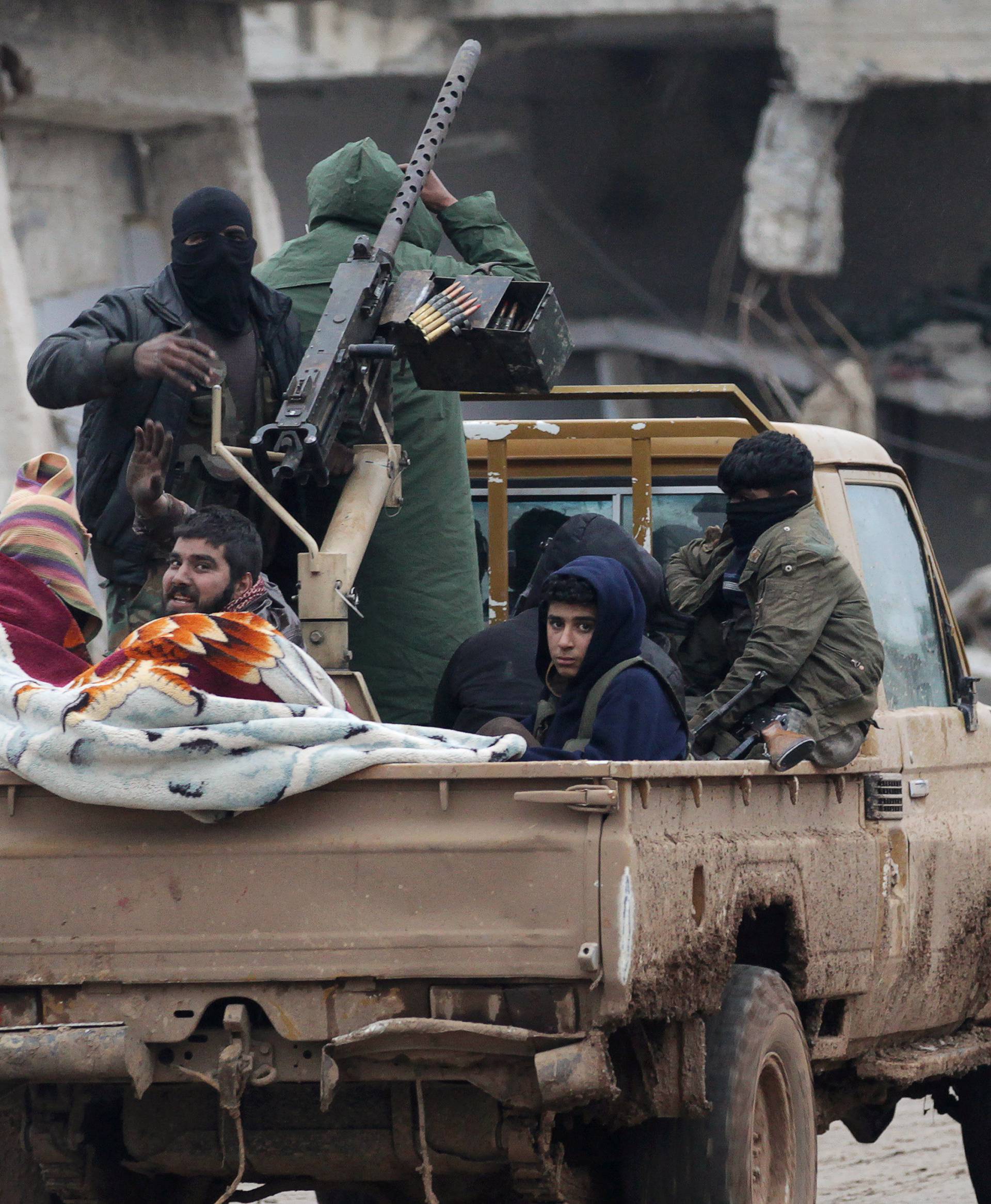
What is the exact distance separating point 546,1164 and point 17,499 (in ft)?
7.23

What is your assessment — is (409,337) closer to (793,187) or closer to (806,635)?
(806,635)

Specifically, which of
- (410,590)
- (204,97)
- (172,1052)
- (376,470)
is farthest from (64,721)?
(204,97)

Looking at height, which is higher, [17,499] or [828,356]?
[828,356]

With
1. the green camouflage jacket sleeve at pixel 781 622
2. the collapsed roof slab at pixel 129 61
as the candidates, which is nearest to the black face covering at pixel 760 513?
the green camouflage jacket sleeve at pixel 781 622

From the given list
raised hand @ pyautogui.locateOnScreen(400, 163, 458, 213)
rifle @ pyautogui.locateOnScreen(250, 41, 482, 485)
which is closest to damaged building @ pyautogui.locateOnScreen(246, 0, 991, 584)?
raised hand @ pyautogui.locateOnScreen(400, 163, 458, 213)

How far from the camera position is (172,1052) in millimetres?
3830

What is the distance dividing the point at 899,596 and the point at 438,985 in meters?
2.59

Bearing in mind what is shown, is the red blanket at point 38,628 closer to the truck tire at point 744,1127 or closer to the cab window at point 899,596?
the truck tire at point 744,1127

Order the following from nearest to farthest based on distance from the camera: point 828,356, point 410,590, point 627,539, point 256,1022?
point 256,1022, point 627,539, point 410,590, point 828,356

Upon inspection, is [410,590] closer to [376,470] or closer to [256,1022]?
[376,470]

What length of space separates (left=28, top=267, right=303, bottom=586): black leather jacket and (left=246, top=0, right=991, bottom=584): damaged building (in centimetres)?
1159

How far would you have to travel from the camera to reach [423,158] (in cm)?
544

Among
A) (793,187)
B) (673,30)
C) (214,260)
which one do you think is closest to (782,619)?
(214,260)

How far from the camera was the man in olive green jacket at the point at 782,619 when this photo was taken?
499 cm
